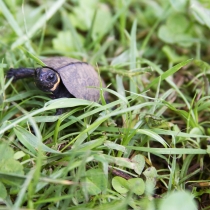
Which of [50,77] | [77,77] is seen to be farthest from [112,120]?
[50,77]

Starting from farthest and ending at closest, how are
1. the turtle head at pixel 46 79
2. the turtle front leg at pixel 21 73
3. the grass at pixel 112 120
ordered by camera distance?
the turtle front leg at pixel 21 73 < the turtle head at pixel 46 79 < the grass at pixel 112 120

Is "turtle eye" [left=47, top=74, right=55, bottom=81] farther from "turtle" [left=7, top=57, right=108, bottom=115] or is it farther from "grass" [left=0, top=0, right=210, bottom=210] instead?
"grass" [left=0, top=0, right=210, bottom=210]

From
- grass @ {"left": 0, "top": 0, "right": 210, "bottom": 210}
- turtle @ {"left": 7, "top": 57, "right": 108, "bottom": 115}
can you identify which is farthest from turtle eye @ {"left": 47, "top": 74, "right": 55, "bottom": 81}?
grass @ {"left": 0, "top": 0, "right": 210, "bottom": 210}

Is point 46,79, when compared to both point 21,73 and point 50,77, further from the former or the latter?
point 21,73

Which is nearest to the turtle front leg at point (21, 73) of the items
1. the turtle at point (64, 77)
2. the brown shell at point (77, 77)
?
the turtle at point (64, 77)

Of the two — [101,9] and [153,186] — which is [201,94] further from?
[101,9]

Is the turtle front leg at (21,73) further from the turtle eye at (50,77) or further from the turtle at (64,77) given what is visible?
the turtle eye at (50,77)

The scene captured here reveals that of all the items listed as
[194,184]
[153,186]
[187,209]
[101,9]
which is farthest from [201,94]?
[101,9]
